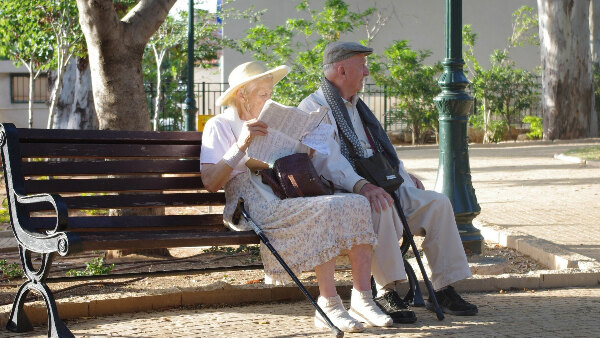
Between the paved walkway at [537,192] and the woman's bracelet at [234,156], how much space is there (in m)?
3.59

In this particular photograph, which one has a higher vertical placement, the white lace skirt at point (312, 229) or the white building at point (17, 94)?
the white building at point (17, 94)

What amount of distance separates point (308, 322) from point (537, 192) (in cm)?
867

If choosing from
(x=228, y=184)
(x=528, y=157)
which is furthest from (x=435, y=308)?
(x=528, y=157)

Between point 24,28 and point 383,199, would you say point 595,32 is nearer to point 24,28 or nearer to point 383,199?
point 24,28

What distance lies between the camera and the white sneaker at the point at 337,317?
16.3ft

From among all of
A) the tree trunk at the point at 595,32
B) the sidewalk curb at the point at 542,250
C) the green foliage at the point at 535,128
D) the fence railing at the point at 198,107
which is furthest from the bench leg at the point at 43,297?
the tree trunk at the point at 595,32

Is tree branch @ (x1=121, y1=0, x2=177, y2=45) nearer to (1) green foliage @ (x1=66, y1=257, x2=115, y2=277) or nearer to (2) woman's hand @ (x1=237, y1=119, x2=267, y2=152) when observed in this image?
(1) green foliage @ (x1=66, y1=257, x2=115, y2=277)

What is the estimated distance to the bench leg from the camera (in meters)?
4.60

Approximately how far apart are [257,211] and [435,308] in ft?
3.80

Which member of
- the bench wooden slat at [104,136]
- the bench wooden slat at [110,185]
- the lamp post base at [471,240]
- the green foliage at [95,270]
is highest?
the bench wooden slat at [104,136]

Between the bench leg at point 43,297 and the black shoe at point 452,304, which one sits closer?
the bench leg at point 43,297

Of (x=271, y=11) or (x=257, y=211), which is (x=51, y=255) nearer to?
(x=257, y=211)

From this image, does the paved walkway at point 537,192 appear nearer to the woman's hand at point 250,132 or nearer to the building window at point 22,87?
the woman's hand at point 250,132

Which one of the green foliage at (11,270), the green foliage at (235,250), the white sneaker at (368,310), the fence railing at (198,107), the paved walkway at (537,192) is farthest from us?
the fence railing at (198,107)
